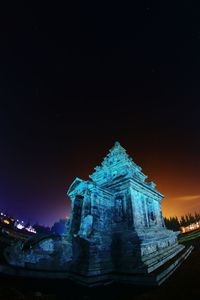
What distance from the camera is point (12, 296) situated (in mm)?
7426

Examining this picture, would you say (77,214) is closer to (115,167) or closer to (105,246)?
(105,246)

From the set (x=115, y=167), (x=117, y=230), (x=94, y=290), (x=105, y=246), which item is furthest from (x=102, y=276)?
(x=115, y=167)

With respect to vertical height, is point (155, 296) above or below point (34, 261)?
below

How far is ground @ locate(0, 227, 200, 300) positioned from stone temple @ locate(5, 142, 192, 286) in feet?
2.73

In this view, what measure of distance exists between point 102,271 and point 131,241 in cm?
314

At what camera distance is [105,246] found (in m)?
13.6

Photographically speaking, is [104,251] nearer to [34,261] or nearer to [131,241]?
[131,241]

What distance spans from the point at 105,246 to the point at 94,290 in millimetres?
3647

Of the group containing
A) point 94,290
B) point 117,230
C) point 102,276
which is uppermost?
point 117,230

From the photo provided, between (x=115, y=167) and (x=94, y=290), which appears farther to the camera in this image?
(x=115, y=167)

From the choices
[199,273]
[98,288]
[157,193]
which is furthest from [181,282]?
[157,193]

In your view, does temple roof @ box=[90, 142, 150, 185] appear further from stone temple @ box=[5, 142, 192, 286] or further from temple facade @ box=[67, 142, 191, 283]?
stone temple @ box=[5, 142, 192, 286]

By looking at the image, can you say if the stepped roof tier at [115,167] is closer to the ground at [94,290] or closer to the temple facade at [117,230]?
the temple facade at [117,230]

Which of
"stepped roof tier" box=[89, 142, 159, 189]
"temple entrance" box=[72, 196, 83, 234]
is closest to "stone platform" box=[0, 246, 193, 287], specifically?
"temple entrance" box=[72, 196, 83, 234]
